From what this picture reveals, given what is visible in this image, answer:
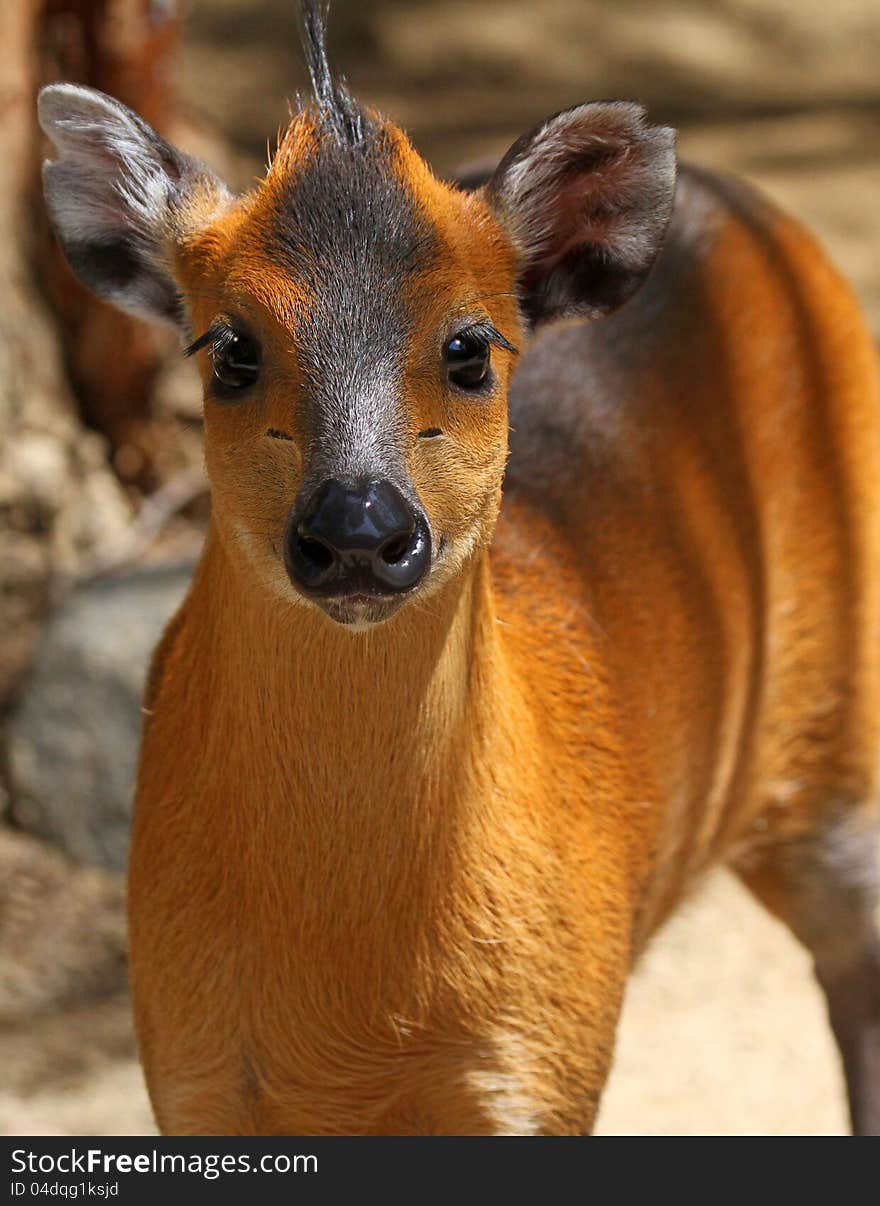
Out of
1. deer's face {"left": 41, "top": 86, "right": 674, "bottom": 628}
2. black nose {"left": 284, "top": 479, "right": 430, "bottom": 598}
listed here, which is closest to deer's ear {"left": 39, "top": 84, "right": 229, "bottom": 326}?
deer's face {"left": 41, "top": 86, "right": 674, "bottom": 628}

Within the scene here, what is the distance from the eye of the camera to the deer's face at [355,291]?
261 centimetres

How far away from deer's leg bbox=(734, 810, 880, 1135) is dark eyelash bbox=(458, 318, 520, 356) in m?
1.93

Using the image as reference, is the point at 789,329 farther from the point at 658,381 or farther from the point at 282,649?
the point at 282,649

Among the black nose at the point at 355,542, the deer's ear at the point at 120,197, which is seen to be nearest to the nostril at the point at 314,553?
the black nose at the point at 355,542

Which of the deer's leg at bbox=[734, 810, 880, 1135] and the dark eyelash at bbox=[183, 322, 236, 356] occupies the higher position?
the dark eyelash at bbox=[183, 322, 236, 356]

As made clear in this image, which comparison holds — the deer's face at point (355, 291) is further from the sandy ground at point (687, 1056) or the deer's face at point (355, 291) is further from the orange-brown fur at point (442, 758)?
the sandy ground at point (687, 1056)

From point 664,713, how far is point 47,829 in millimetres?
2461

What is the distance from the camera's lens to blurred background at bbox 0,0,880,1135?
488 centimetres

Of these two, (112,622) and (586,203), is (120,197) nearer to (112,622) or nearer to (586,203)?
(586,203)

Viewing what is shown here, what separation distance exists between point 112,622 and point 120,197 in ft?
8.43

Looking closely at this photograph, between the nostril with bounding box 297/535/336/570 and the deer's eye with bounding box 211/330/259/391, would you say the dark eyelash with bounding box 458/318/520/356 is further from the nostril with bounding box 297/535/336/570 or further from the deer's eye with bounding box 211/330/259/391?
the nostril with bounding box 297/535/336/570

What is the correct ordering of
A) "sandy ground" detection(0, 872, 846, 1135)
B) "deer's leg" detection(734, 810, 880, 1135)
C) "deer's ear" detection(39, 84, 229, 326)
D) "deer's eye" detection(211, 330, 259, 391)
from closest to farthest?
"deer's eye" detection(211, 330, 259, 391) < "deer's ear" detection(39, 84, 229, 326) < "deer's leg" detection(734, 810, 880, 1135) < "sandy ground" detection(0, 872, 846, 1135)

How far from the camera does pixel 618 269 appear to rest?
126 inches

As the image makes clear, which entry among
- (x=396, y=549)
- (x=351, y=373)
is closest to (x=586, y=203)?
(x=351, y=373)
